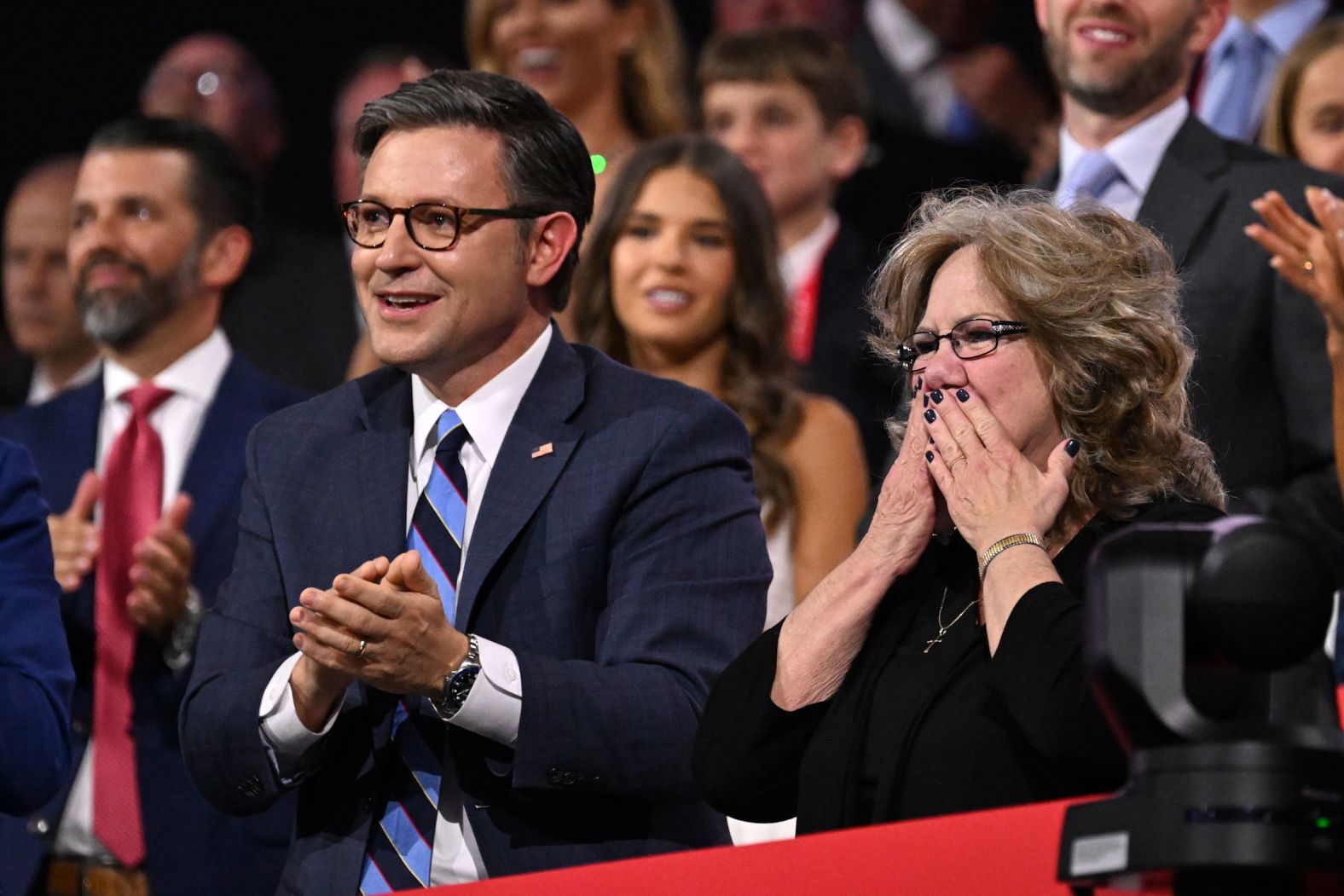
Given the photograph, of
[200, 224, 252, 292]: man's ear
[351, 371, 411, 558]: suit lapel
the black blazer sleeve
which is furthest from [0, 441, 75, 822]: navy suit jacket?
[200, 224, 252, 292]: man's ear

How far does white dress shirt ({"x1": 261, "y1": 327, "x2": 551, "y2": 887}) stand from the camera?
2.63 metres

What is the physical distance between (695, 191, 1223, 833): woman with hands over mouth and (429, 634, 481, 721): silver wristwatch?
31cm

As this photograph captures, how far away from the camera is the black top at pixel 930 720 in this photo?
2.25 meters

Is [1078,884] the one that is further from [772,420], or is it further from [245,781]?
[772,420]

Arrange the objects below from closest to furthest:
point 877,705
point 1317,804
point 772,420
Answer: point 1317,804 < point 877,705 < point 772,420

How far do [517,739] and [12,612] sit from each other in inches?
28.8

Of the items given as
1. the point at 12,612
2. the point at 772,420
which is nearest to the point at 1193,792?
the point at 12,612

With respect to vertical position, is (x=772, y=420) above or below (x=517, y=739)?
above

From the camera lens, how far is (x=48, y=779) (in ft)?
8.85

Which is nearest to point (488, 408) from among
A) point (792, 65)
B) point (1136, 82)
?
point (1136, 82)

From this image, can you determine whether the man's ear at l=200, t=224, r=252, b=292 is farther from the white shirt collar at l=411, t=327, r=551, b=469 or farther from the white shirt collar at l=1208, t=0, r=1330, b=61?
the white shirt collar at l=1208, t=0, r=1330, b=61

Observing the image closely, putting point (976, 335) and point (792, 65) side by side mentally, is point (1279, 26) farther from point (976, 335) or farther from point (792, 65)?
point (976, 335)

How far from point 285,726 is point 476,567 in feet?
1.11

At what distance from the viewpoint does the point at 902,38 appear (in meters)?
6.01
